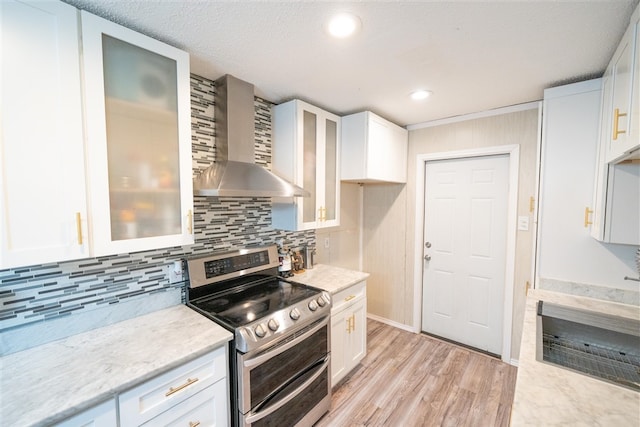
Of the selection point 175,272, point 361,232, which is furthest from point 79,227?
point 361,232

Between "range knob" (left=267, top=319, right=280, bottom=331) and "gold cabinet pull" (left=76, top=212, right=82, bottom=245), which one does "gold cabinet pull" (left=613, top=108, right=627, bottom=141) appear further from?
"gold cabinet pull" (left=76, top=212, right=82, bottom=245)

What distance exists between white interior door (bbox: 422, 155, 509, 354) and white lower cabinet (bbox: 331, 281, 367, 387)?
108 cm

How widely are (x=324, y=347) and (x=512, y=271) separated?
1.87 metres

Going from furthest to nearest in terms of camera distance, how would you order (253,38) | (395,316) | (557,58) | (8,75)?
(395,316), (557,58), (253,38), (8,75)

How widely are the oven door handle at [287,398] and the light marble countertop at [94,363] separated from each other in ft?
1.48

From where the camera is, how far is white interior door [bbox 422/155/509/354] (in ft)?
8.47

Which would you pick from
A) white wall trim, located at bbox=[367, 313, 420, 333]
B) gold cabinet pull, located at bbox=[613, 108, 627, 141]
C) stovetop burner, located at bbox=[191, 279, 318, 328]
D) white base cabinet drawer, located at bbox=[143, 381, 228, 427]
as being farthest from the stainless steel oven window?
gold cabinet pull, located at bbox=[613, 108, 627, 141]

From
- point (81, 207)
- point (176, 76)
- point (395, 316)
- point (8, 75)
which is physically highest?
point (176, 76)

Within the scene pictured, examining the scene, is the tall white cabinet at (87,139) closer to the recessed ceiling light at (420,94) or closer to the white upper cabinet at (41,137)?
the white upper cabinet at (41,137)

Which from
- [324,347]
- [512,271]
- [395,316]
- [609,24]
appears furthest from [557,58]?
[395,316]

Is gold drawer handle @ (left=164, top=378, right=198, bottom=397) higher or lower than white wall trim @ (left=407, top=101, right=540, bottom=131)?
lower

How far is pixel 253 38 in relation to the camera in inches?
54.3

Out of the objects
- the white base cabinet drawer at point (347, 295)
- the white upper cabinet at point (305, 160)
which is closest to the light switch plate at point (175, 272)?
the white upper cabinet at point (305, 160)

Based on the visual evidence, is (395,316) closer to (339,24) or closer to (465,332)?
(465,332)
